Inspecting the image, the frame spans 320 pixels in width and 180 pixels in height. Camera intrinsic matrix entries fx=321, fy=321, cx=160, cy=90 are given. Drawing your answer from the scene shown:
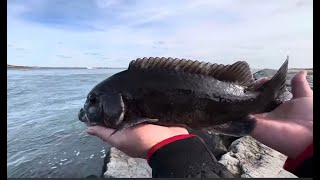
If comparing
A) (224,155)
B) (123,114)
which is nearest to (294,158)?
(123,114)

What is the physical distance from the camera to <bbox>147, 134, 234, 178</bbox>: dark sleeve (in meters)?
2.48

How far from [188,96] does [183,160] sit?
67cm

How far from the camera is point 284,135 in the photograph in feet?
9.53

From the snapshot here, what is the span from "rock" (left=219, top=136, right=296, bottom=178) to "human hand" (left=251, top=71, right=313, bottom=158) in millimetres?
1244

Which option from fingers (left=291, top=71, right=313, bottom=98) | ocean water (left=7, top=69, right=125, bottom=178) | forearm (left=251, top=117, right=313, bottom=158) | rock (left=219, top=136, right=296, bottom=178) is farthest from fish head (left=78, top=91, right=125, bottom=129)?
rock (left=219, top=136, right=296, bottom=178)

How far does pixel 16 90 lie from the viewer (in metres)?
11.2

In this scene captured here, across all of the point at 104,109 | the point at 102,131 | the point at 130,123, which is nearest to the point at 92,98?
the point at 104,109

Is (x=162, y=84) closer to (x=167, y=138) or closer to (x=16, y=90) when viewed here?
(x=167, y=138)

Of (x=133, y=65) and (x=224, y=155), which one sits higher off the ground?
(x=133, y=65)

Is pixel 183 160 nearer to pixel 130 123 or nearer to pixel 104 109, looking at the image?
pixel 130 123

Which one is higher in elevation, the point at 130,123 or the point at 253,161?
the point at 130,123

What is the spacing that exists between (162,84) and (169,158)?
0.74 meters

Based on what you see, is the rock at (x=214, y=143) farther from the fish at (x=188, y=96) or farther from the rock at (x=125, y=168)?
the fish at (x=188, y=96)

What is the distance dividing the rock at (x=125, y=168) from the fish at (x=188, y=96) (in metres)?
1.56
